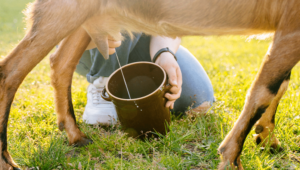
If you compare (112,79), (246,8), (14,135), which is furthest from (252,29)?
(14,135)

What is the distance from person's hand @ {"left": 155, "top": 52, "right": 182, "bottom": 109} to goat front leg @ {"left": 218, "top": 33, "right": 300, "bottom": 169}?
55 cm

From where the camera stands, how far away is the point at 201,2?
161 cm

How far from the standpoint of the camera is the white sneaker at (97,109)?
242 cm

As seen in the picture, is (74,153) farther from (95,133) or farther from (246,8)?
(246,8)

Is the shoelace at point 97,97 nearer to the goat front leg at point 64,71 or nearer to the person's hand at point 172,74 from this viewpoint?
the goat front leg at point 64,71

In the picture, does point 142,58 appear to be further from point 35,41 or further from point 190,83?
point 35,41

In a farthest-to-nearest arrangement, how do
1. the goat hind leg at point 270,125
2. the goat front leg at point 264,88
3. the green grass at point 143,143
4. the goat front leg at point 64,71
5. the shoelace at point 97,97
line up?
1. the shoelace at point 97,97
2. the goat front leg at point 64,71
3. the goat hind leg at point 270,125
4. the green grass at point 143,143
5. the goat front leg at point 264,88

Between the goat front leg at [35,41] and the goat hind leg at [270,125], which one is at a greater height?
the goat front leg at [35,41]

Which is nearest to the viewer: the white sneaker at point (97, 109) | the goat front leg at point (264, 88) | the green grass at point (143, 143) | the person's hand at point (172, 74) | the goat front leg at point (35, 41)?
the goat front leg at point (264, 88)

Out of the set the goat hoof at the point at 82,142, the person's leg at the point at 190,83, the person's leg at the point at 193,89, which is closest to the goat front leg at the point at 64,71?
the goat hoof at the point at 82,142

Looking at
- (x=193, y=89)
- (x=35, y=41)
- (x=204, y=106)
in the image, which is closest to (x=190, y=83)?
(x=193, y=89)

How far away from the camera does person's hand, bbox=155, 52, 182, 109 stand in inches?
78.6

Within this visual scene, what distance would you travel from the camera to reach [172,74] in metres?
2.10

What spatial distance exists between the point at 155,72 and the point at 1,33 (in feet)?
20.7
